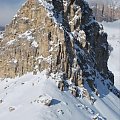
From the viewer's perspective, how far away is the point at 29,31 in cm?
14025

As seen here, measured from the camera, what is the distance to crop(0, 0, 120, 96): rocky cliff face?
5177 inches

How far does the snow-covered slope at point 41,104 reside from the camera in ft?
356

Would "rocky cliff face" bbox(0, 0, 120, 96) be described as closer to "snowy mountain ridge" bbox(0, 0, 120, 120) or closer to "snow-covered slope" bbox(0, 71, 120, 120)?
"snowy mountain ridge" bbox(0, 0, 120, 120)

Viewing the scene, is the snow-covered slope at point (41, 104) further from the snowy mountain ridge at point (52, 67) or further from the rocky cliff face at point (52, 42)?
the rocky cliff face at point (52, 42)

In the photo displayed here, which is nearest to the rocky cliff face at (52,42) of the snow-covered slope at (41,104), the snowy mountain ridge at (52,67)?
the snowy mountain ridge at (52,67)

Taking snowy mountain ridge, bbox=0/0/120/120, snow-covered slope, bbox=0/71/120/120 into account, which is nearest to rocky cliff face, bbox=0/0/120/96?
snowy mountain ridge, bbox=0/0/120/120

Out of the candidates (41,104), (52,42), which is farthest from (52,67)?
(41,104)

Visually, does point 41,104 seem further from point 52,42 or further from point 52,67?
point 52,42

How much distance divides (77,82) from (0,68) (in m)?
24.4

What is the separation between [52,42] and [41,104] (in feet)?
85.7

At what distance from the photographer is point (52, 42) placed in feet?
435

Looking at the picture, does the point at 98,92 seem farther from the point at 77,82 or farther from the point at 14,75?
the point at 14,75

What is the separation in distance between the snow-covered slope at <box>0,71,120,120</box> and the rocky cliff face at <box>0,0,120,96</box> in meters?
4.33

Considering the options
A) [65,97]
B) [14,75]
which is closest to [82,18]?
[14,75]
